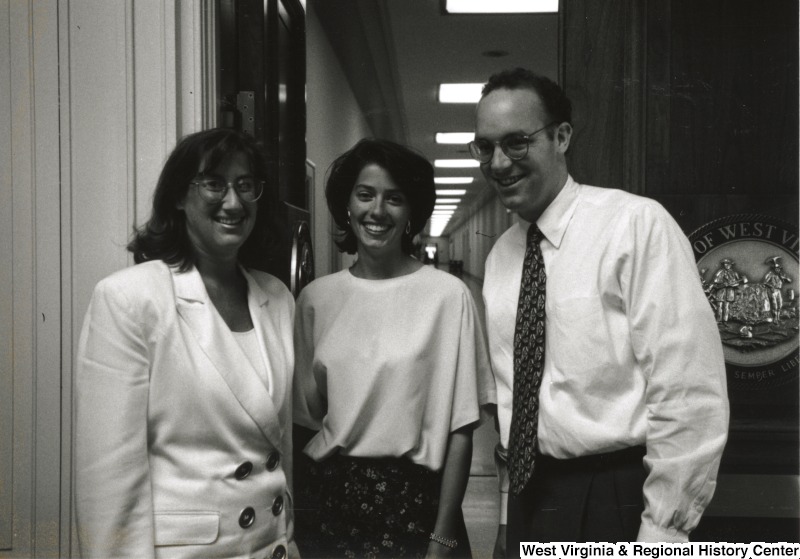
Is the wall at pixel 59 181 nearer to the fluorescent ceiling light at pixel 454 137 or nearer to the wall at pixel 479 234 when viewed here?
the fluorescent ceiling light at pixel 454 137

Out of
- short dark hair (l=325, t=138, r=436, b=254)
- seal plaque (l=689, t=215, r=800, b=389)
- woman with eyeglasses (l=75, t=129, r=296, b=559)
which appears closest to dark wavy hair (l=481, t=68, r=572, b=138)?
short dark hair (l=325, t=138, r=436, b=254)

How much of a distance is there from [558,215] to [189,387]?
87cm

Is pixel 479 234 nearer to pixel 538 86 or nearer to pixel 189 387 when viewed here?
pixel 538 86

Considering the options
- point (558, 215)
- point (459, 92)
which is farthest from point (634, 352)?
point (459, 92)

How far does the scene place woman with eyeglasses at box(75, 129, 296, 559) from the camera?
127 cm

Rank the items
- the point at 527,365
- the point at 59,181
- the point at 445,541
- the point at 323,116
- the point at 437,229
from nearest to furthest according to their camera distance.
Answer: the point at 527,365
the point at 445,541
the point at 59,181
the point at 437,229
the point at 323,116

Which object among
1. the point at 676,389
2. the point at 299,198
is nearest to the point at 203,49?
the point at 299,198

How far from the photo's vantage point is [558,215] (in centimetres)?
157

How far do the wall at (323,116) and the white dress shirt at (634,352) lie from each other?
0.96 m

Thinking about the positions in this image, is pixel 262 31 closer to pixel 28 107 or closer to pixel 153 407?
pixel 28 107

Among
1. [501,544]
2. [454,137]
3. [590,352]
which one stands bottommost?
[501,544]

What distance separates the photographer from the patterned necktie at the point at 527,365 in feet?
5.01

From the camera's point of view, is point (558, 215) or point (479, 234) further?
point (479, 234)

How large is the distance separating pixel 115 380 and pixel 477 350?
0.87m
